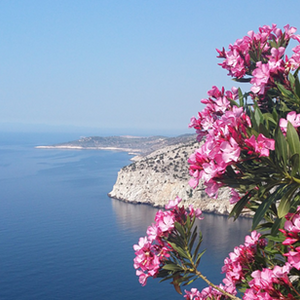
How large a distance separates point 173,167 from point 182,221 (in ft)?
277

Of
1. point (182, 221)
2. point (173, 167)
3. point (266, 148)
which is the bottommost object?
point (173, 167)

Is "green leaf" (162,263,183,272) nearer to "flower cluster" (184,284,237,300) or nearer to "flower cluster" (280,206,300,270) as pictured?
"flower cluster" (184,284,237,300)

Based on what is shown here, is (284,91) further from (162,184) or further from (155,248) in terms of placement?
(162,184)

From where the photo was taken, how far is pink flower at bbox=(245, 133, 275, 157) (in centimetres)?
245

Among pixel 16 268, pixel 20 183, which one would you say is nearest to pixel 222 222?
pixel 16 268

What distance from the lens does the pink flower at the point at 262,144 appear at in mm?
2453

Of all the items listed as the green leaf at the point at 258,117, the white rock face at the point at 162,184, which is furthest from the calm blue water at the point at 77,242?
the green leaf at the point at 258,117

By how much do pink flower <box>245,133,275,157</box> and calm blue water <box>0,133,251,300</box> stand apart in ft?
127

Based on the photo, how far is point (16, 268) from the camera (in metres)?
46.4

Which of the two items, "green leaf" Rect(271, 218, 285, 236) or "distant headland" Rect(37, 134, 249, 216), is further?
"distant headland" Rect(37, 134, 249, 216)

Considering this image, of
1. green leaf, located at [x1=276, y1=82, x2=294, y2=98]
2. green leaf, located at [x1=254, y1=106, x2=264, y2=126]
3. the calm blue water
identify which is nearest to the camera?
green leaf, located at [x1=254, y1=106, x2=264, y2=126]

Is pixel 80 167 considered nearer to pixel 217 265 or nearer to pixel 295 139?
pixel 217 265

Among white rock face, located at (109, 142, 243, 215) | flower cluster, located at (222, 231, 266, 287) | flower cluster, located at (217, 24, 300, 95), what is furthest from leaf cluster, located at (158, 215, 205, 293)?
white rock face, located at (109, 142, 243, 215)

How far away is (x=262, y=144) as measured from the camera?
248cm
